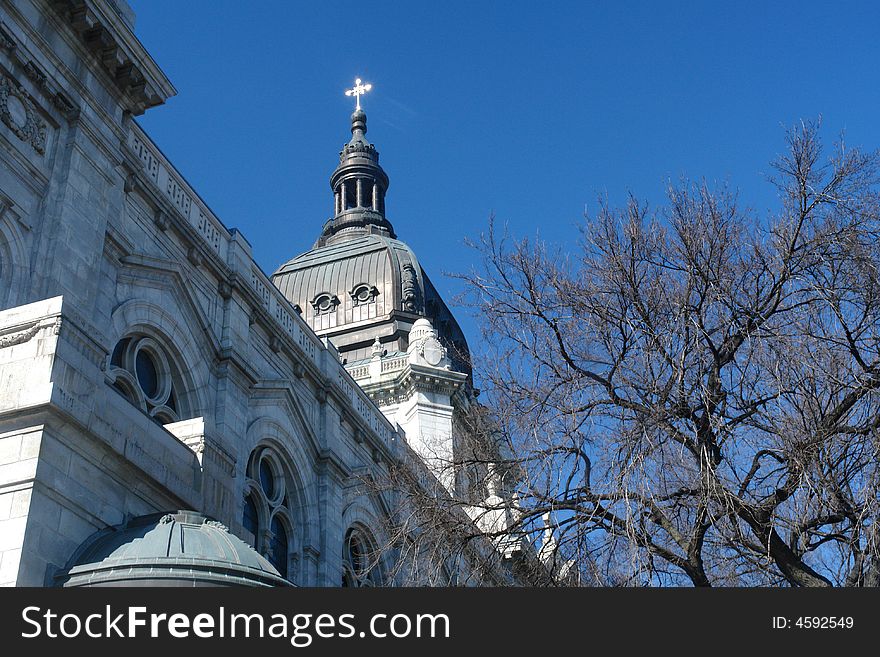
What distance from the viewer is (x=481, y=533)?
55.9 ft

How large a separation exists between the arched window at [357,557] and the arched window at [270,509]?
2.62 meters

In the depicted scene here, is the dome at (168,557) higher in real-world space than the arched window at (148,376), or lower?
lower

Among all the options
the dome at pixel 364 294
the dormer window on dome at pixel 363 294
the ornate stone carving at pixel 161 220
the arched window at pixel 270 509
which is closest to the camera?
the ornate stone carving at pixel 161 220

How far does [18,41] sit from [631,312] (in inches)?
420

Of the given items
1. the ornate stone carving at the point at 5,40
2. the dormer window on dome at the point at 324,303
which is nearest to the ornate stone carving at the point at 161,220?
the ornate stone carving at the point at 5,40

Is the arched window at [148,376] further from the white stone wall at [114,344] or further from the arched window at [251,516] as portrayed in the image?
the arched window at [251,516]

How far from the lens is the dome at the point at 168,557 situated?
514 inches

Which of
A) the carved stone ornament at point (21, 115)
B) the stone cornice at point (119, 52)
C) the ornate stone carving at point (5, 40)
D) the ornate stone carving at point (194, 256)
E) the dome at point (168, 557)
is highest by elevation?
the stone cornice at point (119, 52)

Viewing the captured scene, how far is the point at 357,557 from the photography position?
95.3 feet

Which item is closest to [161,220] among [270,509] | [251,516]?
[251,516]

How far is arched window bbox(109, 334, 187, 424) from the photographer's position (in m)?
20.5

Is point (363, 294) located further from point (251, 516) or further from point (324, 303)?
point (251, 516)

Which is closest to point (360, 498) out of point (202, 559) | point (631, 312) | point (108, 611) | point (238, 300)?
point (238, 300)

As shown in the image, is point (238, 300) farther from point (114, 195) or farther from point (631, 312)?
point (631, 312)
